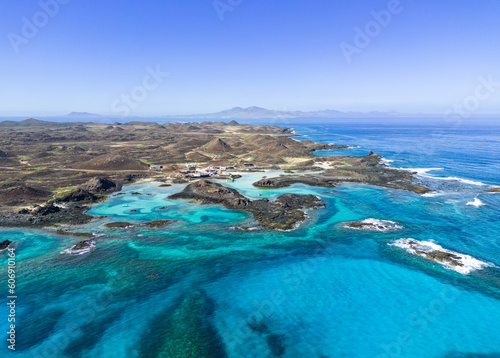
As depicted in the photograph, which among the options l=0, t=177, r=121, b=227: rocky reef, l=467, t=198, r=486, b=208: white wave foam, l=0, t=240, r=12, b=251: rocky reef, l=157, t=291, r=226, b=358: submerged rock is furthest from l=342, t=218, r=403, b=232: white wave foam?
l=0, t=240, r=12, b=251: rocky reef

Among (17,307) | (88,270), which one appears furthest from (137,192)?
(17,307)

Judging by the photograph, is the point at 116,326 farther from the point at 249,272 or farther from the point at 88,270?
the point at 249,272

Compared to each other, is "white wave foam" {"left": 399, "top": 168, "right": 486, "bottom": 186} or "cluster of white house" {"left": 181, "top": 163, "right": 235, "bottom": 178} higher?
"white wave foam" {"left": 399, "top": 168, "right": 486, "bottom": 186}

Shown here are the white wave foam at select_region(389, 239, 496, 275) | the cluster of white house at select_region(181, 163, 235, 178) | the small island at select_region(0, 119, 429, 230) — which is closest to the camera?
the white wave foam at select_region(389, 239, 496, 275)

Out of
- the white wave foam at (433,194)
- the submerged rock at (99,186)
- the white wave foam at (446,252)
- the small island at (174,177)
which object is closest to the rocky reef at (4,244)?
the small island at (174,177)

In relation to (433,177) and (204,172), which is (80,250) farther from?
(433,177)

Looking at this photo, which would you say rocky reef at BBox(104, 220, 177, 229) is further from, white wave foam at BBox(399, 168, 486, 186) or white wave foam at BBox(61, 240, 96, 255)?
white wave foam at BBox(399, 168, 486, 186)
